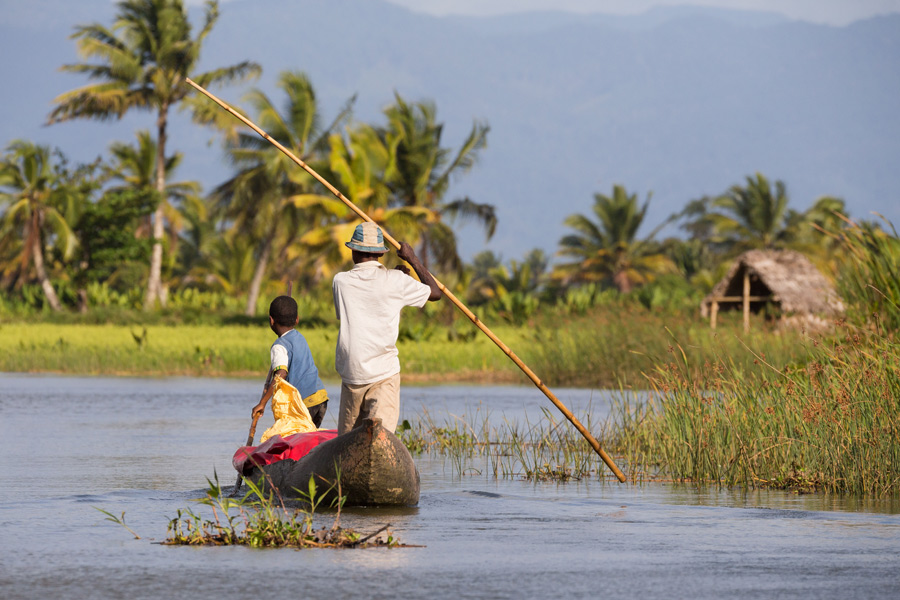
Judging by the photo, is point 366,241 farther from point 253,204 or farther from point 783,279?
point 253,204

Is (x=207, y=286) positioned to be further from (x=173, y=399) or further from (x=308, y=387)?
(x=308, y=387)

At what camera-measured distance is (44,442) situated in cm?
1424

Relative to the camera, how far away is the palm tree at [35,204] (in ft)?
168

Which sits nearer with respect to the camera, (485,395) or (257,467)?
(257,467)

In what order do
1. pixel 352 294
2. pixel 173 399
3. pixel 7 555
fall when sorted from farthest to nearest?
pixel 173 399
pixel 352 294
pixel 7 555

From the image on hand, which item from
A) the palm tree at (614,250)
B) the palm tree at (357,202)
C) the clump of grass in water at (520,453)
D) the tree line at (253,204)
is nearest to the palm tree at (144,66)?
the tree line at (253,204)

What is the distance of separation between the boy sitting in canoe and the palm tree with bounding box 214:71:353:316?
3784cm

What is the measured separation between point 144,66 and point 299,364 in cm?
4652

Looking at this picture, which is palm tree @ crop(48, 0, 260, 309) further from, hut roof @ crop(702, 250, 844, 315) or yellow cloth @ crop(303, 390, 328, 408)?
yellow cloth @ crop(303, 390, 328, 408)

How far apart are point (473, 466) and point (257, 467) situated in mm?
3226

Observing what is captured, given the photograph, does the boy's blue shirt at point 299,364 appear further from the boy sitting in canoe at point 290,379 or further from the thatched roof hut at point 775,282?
the thatched roof hut at point 775,282

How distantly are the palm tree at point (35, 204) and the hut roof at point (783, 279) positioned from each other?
87.8ft

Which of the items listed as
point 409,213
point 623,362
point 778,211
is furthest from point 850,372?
point 778,211

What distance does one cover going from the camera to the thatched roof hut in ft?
112
